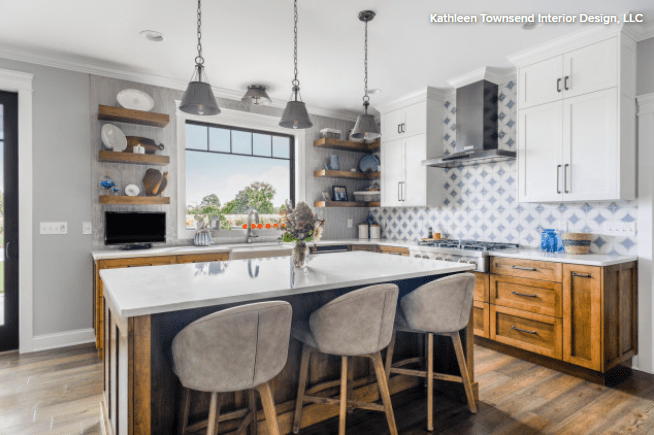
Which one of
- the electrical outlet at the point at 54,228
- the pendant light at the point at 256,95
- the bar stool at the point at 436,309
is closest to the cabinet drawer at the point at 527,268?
the bar stool at the point at 436,309

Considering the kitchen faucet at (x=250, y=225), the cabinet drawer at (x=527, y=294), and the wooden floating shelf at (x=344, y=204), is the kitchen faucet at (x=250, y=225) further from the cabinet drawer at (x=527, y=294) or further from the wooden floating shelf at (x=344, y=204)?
the cabinet drawer at (x=527, y=294)

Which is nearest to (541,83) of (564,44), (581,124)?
(564,44)

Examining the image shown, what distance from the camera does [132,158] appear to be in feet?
12.5

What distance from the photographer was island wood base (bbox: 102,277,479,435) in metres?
1.49

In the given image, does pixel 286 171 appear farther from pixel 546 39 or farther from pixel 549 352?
pixel 549 352

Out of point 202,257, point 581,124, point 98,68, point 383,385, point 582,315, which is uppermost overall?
point 98,68

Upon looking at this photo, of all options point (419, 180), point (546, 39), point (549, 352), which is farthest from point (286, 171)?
point (549, 352)

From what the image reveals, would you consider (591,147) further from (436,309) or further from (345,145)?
(345,145)

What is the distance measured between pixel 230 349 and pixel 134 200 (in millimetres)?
2901

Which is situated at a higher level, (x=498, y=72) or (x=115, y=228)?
(x=498, y=72)

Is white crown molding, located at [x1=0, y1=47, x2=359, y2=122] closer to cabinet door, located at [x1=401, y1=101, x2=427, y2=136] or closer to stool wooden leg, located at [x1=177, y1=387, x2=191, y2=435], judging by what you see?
cabinet door, located at [x1=401, y1=101, x2=427, y2=136]

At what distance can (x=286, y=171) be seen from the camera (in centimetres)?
531

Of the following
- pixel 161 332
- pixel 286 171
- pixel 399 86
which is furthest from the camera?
pixel 286 171

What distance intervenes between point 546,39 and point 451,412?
3.01m
